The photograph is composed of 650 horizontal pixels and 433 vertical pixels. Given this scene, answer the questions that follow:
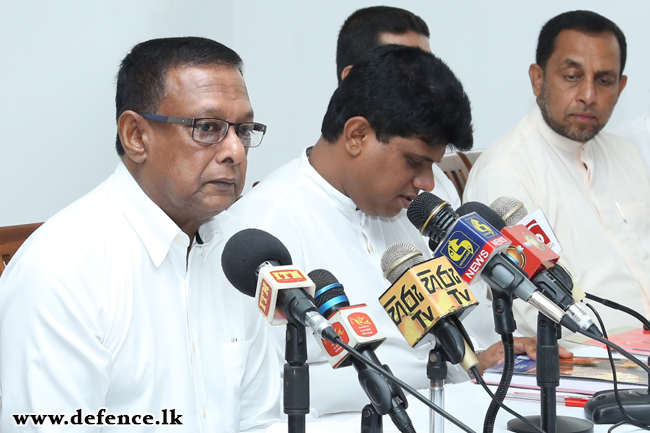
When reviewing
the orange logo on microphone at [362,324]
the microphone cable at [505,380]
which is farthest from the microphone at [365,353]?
the microphone cable at [505,380]

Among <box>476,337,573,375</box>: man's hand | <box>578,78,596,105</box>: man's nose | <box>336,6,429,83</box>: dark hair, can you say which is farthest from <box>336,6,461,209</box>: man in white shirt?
<box>476,337,573,375</box>: man's hand

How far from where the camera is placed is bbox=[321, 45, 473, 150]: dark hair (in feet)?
6.32

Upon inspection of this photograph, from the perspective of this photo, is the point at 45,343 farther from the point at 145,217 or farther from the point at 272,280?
the point at 272,280

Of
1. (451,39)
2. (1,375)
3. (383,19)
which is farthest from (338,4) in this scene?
(1,375)

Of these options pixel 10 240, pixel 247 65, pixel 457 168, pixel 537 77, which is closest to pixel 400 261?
pixel 10 240

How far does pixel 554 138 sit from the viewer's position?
3146 mm

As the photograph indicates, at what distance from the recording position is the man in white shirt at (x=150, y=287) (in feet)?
4.46

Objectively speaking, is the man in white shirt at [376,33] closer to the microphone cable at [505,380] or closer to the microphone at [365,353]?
the microphone cable at [505,380]

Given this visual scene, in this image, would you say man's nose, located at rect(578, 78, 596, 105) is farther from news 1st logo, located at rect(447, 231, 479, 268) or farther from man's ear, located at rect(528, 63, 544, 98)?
news 1st logo, located at rect(447, 231, 479, 268)

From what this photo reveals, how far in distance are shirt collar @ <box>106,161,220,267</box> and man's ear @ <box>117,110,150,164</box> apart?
0.14ft

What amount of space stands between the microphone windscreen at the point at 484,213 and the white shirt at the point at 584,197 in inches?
53.3

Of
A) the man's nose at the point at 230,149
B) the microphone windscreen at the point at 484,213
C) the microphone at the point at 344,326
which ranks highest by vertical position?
the man's nose at the point at 230,149

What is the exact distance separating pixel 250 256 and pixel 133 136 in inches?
27.0

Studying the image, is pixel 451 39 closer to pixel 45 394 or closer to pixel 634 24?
pixel 634 24
